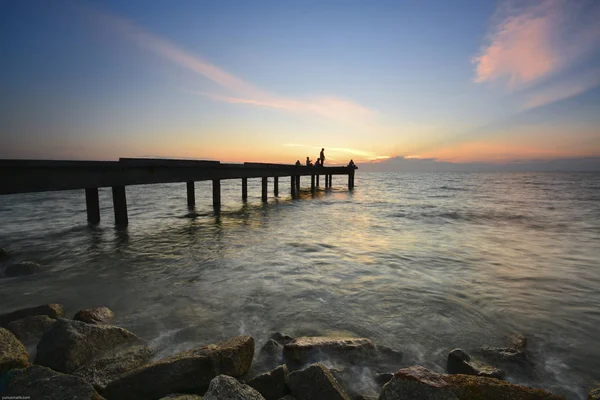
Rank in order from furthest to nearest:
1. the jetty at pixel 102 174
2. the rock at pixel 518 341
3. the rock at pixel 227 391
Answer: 1. the jetty at pixel 102 174
2. the rock at pixel 518 341
3. the rock at pixel 227 391

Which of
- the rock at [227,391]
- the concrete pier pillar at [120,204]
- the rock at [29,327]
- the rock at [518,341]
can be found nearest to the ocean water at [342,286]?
the rock at [518,341]

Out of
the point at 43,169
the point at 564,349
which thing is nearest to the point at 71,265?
the point at 43,169

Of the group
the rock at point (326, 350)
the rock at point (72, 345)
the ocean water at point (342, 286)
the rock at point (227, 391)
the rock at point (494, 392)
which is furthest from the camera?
the ocean water at point (342, 286)

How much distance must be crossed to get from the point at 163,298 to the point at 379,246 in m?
6.43

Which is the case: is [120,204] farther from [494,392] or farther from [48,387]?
[494,392]

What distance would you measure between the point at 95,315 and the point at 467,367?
482 centimetres

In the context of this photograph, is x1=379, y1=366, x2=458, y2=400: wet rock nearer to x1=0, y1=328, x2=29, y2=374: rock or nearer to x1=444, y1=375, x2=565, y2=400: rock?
x1=444, y1=375, x2=565, y2=400: rock

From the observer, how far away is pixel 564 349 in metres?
3.85

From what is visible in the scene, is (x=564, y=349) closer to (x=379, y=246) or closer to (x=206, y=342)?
(x=206, y=342)

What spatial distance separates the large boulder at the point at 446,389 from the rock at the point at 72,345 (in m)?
2.99

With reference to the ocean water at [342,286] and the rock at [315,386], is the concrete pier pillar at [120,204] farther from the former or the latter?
the rock at [315,386]

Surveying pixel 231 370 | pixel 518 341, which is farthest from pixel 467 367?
pixel 231 370

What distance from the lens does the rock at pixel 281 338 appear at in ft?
12.7

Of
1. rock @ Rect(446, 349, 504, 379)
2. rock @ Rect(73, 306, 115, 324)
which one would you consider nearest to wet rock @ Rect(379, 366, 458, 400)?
rock @ Rect(446, 349, 504, 379)
